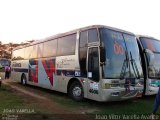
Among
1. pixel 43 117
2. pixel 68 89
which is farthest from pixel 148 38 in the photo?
pixel 43 117

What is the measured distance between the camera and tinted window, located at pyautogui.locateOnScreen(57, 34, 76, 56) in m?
11.9

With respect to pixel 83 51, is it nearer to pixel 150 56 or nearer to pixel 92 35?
pixel 92 35

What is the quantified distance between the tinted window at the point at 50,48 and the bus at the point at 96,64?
6 cm

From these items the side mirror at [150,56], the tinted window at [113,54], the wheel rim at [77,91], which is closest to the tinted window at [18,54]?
the wheel rim at [77,91]

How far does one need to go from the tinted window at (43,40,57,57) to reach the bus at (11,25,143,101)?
0.19 ft

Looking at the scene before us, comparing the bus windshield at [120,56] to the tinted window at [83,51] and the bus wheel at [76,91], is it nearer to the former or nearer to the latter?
the tinted window at [83,51]

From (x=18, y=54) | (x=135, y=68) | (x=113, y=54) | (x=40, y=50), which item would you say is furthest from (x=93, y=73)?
(x=18, y=54)

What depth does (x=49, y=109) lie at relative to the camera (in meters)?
9.55

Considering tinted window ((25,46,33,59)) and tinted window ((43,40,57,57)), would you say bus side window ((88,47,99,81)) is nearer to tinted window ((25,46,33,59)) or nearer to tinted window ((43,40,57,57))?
tinted window ((43,40,57,57))

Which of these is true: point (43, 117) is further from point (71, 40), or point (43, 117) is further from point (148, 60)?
point (148, 60)

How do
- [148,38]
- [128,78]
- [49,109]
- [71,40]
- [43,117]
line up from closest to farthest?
[43,117] → [49,109] → [128,78] → [71,40] → [148,38]

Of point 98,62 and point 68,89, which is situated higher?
point 98,62

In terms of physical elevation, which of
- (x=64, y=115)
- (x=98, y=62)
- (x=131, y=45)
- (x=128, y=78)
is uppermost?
(x=131, y=45)

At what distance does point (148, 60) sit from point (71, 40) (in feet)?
12.3
